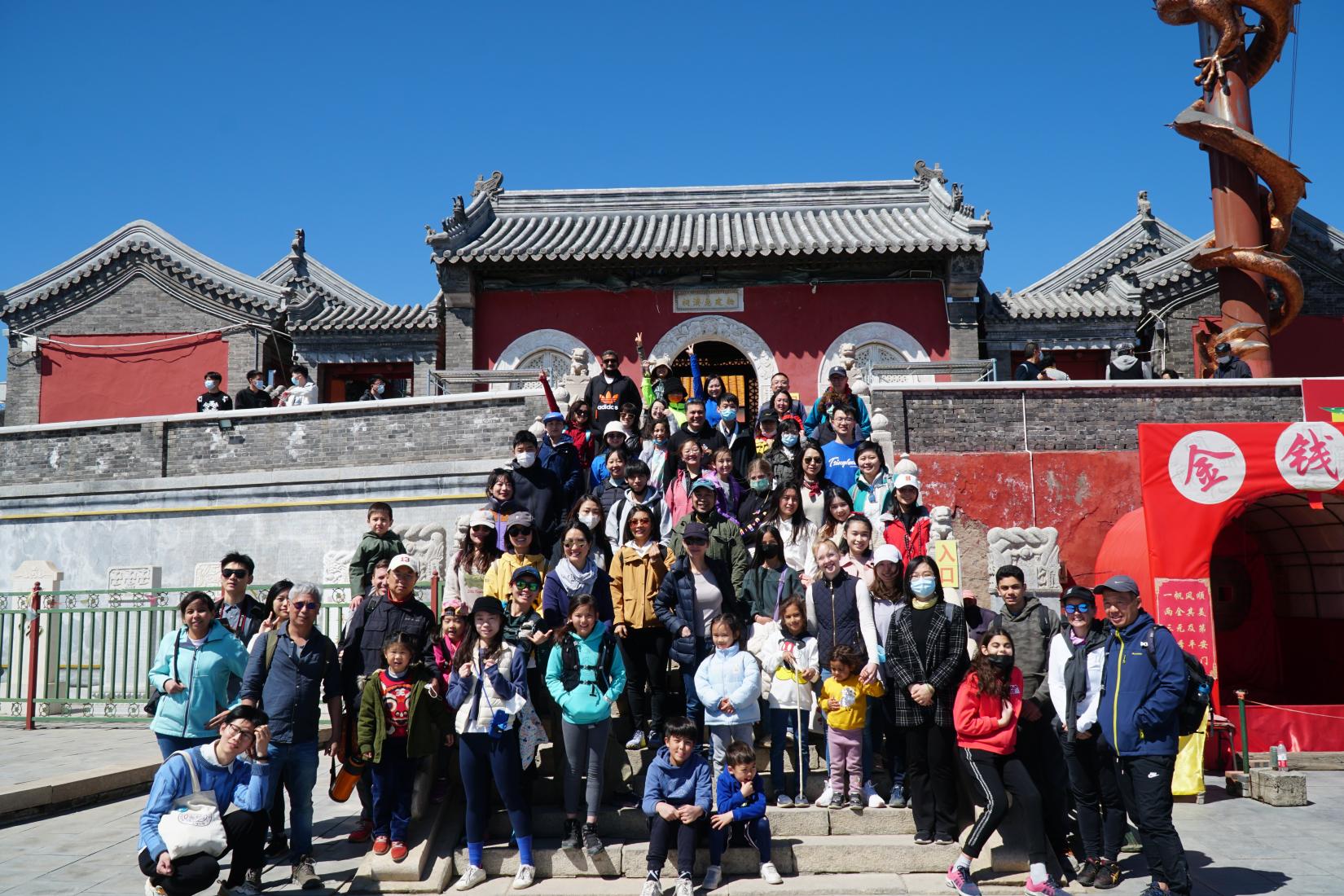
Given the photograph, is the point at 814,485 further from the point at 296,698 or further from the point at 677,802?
the point at 296,698

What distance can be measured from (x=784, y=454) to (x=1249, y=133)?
8.51 metres

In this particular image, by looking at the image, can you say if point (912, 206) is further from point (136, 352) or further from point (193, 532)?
point (136, 352)

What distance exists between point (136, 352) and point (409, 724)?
608 inches

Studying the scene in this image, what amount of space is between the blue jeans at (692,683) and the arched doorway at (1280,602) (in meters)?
6.99

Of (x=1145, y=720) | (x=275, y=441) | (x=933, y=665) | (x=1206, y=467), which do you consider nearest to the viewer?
(x=1145, y=720)

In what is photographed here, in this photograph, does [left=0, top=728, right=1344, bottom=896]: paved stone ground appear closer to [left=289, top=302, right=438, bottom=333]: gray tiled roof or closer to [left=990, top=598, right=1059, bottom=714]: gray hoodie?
[left=990, top=598, right=1059, bottom=714]: gray hoodie

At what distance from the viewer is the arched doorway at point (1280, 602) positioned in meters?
10.7

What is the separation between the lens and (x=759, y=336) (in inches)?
606

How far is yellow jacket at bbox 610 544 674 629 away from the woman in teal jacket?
2294 mm

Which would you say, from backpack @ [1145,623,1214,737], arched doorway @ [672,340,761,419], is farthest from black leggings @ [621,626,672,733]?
arched doorway @ [672,340,761,419]

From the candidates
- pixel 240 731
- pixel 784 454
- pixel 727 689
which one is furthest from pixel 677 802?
pixel 784 454

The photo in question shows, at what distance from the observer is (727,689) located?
5828 mm

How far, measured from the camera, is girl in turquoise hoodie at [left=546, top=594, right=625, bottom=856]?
18.6 ft

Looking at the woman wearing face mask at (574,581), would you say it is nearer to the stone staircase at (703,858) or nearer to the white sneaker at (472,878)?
the stone staircase at (703,858)
